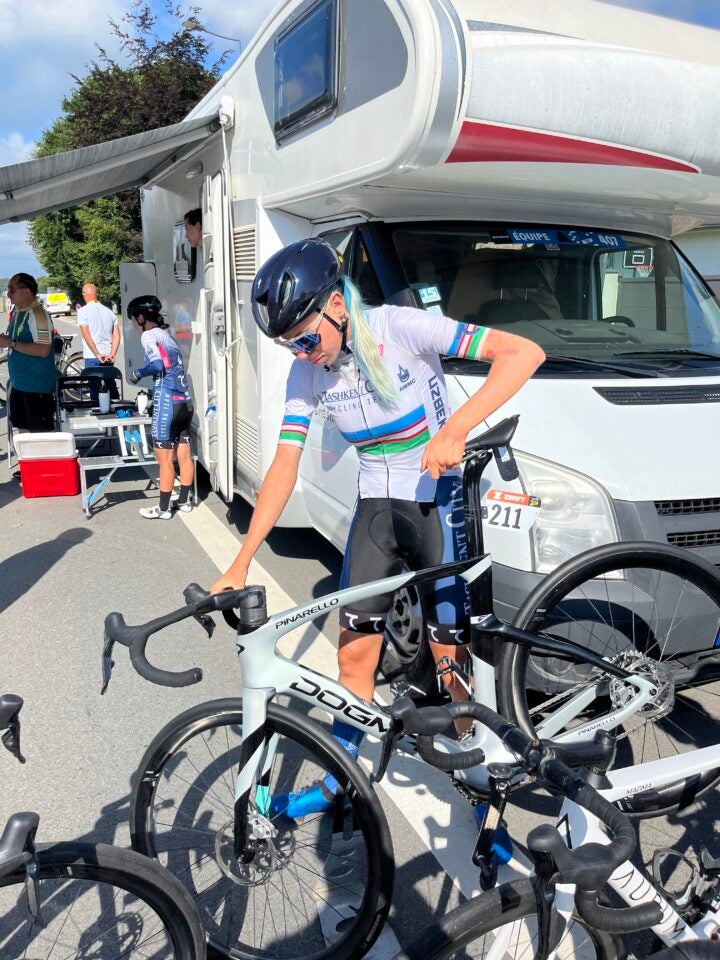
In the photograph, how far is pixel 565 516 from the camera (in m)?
2.83

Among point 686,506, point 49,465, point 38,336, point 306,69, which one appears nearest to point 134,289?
point 38,336

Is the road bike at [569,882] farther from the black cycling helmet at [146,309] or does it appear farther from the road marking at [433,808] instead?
the black cycling helmet at [146,309]

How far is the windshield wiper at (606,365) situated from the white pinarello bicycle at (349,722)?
0.99 meters

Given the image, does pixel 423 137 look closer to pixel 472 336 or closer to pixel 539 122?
pixel 539 122

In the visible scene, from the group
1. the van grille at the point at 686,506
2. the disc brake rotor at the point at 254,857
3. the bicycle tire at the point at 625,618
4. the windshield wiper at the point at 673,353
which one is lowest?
the disc brake rotor at the point at 254,857

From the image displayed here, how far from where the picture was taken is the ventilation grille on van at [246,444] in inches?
210

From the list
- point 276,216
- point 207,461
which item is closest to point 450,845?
point 276,216

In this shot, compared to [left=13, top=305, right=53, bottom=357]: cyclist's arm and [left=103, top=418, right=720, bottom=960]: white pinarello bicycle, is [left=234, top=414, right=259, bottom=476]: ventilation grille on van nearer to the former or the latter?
[left=103, top=418, right=720, bottom=960]: white pinarello bicycle

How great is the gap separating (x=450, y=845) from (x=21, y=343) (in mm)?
6987

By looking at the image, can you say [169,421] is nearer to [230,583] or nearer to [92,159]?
[92,159]

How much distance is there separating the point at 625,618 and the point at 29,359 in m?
7.11

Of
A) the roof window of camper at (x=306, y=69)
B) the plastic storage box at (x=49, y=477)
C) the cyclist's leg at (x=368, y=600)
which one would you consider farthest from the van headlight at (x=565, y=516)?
the plastic storage box at (x=49, y=477)

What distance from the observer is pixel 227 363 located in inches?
226

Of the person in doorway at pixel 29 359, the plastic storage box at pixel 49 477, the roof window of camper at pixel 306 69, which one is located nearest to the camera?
the roof window of camper at pixel 306 69
